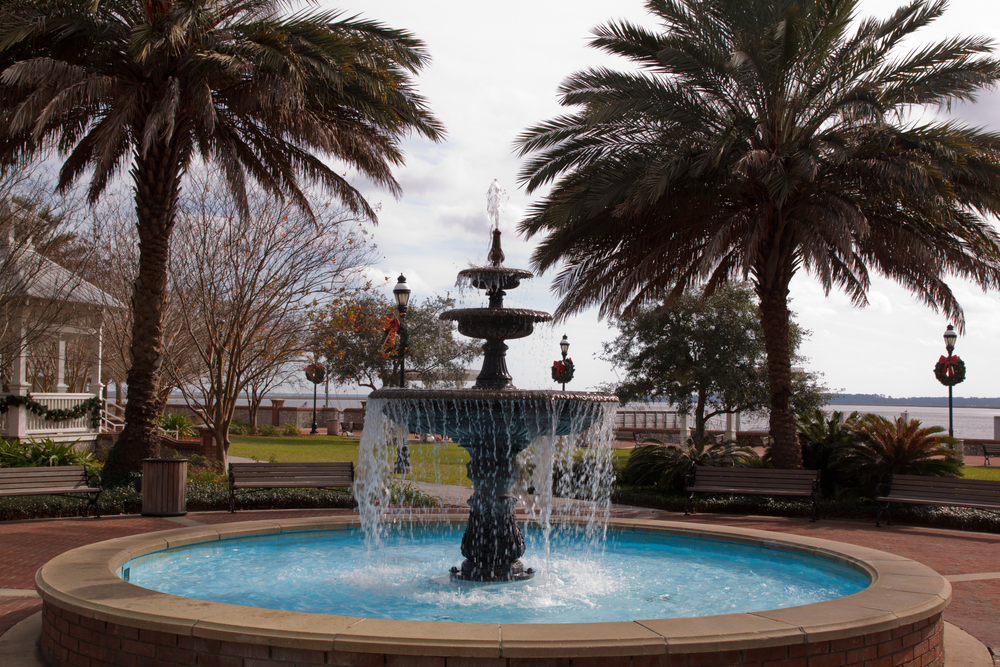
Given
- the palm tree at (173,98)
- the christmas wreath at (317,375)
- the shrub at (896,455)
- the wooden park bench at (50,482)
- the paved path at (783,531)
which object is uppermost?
the palm tree at (173,98)

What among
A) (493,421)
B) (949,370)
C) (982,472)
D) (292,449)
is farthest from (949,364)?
(493,421)

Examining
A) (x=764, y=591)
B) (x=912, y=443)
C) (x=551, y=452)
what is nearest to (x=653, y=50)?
(x=912, y=443)

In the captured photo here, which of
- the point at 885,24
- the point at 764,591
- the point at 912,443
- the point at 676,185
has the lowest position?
the point at 764,591

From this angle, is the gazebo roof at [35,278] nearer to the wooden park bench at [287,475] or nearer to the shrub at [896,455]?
the wooden park bench at [287,475]

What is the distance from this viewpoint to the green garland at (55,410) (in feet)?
66.3

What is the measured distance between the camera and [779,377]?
15.4 m

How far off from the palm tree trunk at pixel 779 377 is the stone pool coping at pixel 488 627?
9.61 meters

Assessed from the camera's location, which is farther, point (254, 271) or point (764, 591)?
point (254, 271)

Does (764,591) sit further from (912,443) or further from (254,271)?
(254,271)

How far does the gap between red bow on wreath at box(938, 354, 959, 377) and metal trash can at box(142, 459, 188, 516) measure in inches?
1054

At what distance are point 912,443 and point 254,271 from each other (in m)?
14.0

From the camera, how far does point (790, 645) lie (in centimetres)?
439

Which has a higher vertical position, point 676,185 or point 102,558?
point 676,185

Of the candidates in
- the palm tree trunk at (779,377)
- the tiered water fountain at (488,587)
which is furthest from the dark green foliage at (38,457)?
the palm tree trunk at (779,377)
